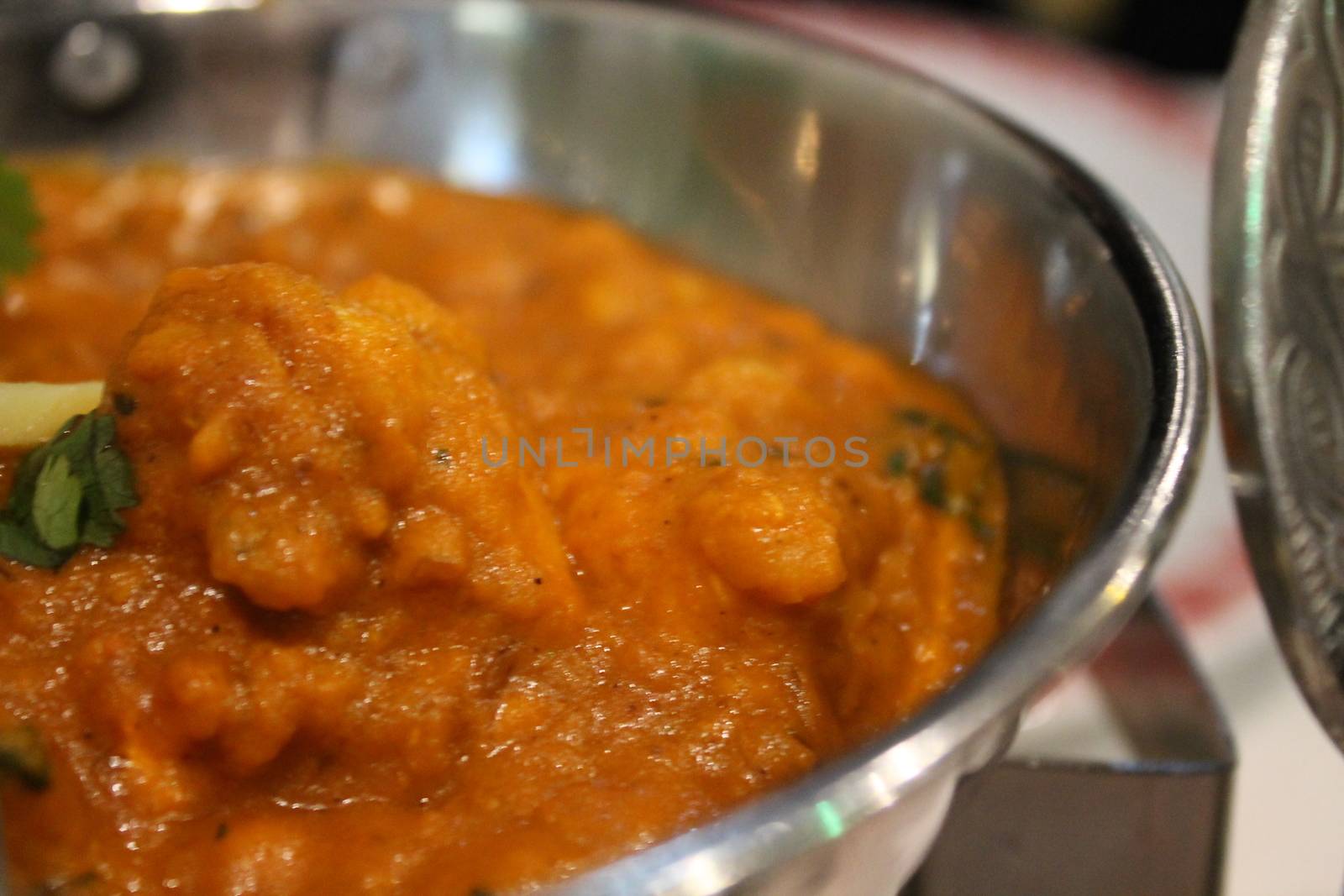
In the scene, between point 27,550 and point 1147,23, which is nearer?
point 27,550

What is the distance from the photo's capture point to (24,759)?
0.78m

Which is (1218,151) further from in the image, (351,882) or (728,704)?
(351,882)

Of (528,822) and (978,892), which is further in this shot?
(978,892)

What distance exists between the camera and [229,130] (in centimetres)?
179

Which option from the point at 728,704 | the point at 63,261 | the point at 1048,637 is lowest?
the point at 63,261

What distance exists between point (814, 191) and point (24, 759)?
116 cm

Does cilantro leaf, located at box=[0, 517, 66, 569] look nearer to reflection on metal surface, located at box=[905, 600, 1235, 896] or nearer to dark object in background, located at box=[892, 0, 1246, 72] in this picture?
reflection on metal surface, located at box=[905, 600, 1235, 896]

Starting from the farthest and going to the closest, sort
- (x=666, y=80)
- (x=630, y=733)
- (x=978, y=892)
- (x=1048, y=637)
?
(x=666, y=80), (x=978, y=892), (x=630, y=733), (x=1048, y=637)

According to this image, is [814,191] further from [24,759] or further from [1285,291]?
[24,759]

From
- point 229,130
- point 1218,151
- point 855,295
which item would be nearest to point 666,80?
point 855,295

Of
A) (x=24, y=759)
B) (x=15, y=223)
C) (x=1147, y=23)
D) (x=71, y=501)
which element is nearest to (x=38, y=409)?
(x=71, y=501)

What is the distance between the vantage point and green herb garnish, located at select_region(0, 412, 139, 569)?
87 centimetres

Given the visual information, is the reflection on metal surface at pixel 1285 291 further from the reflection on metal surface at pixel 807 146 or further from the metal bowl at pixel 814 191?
the reflection on metal surface at pixel 807 146

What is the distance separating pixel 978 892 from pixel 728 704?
1.42 ft
